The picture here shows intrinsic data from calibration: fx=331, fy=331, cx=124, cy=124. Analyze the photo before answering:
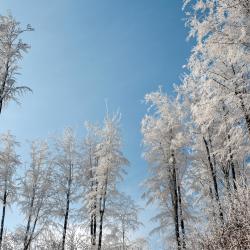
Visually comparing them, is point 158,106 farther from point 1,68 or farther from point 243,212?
point 243,212

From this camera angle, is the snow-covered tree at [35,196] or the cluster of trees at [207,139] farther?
the snow-covered tree at [35,196]

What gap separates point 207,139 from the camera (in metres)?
18.8

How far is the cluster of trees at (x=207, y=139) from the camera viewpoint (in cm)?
956

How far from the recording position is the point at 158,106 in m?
19.8

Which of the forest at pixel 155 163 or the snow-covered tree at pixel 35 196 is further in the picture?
the snow-covered tree at pixel 35 196

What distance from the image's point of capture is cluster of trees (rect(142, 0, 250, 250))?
31.4 ft

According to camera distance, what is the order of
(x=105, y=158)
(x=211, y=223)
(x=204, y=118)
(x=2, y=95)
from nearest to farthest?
1. (x=211, y=223)
2. (x=204, y=118)
3. (x=2, y=95)
4. (x=105, y=158)

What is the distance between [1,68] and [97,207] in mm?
9363

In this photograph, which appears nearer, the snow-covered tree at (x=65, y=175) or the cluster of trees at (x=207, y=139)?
the cluster of trees at (x=207, y=139)

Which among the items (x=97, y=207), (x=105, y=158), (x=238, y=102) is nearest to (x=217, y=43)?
(x=238, y=102)

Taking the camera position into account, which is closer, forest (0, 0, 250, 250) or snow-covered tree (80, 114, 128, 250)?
forest (0, 0, 250, 250)

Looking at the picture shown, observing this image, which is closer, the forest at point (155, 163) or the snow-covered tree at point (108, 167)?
the forest at point (155, 163)

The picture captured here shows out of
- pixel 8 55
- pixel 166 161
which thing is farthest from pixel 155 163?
pixel 8 55

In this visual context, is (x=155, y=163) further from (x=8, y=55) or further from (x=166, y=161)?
(x=8, y=55)
